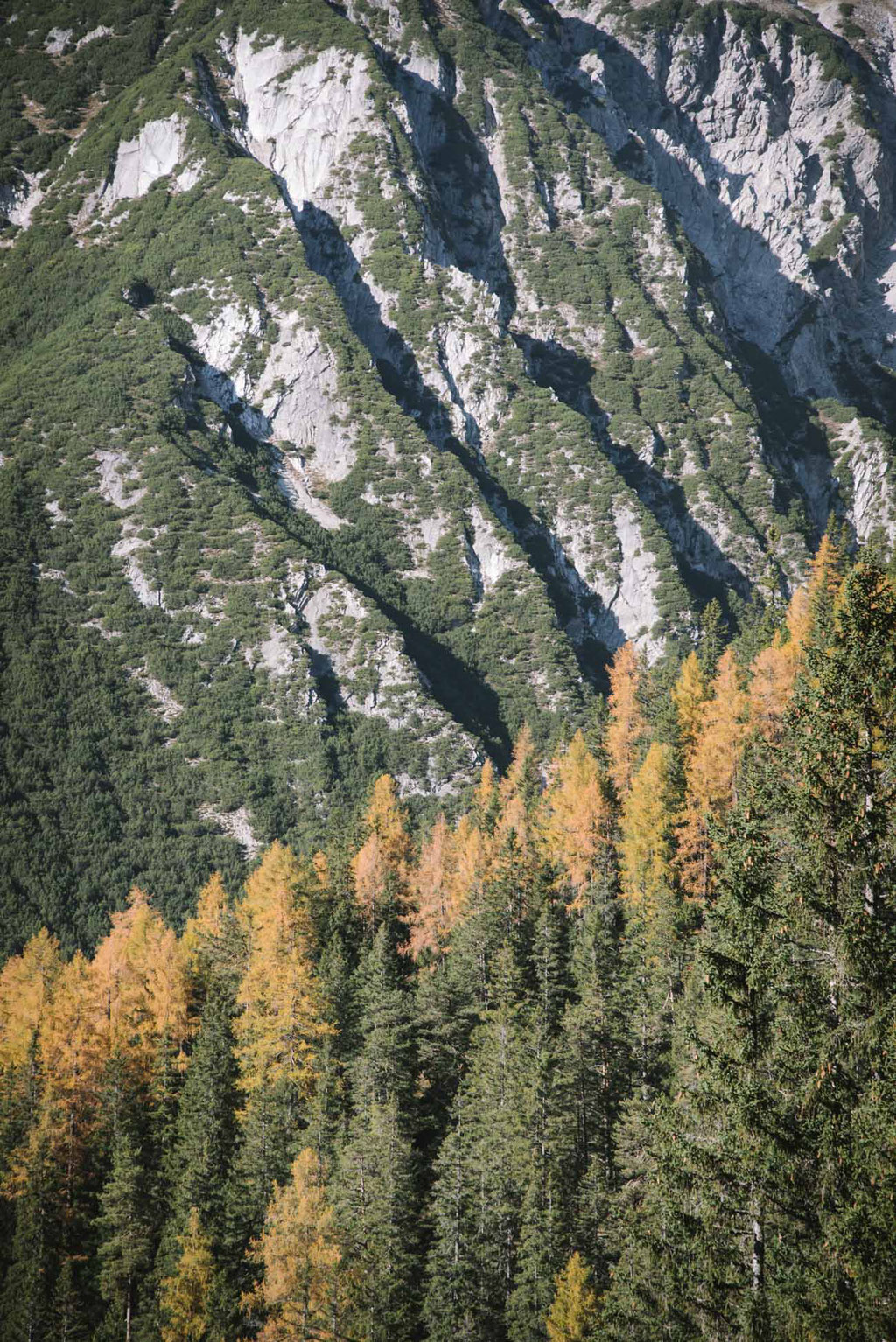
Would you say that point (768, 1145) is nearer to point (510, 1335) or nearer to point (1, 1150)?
point (510, 1335)

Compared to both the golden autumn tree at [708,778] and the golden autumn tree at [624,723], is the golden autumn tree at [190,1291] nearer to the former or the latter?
the golden autumn tree at [708,778]

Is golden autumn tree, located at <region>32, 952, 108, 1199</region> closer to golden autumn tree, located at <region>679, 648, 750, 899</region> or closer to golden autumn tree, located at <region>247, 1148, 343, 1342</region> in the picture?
golden autumn tree, located at <region>247, 1148, 343, 1342</region>

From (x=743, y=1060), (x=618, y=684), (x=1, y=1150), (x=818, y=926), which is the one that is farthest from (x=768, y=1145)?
(x=618, y=684)

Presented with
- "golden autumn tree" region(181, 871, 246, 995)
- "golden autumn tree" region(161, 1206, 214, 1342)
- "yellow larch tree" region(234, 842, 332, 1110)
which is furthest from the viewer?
"golden autumn tree" region(181, 871, 246, 995)

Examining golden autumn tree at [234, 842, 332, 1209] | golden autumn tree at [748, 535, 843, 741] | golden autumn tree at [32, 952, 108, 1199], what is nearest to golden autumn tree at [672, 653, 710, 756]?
golden autumn tree at [748, 535, 843, 741]

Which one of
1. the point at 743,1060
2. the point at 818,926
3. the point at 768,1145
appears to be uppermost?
the point at 818,926

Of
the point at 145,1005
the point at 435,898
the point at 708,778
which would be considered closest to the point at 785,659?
the point at 708,778

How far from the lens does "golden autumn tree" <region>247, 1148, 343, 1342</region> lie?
43312 mm

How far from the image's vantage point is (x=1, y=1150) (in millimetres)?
59312

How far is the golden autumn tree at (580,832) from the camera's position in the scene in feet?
204

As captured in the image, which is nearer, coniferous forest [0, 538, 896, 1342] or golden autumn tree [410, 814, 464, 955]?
coniferous forest [0, 538, 896, 1342]

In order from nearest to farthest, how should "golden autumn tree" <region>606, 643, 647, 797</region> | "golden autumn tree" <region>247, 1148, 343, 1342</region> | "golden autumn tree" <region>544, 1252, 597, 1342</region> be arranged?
"golden autumn tree" <region>544, 1252, 597, 1342</region>, "golden autumn tree" <region>247, 1148, 343, 1342</region>, "golden autumn tree" <region>606, 643, 647, 797</region>

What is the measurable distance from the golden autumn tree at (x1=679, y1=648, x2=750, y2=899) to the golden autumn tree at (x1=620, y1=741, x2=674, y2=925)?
3.38ft

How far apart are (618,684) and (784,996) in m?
64.9
